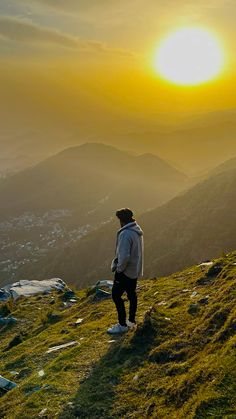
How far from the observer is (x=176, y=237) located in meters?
107

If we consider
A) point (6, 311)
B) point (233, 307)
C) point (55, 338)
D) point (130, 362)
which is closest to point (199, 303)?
point (233, 307)

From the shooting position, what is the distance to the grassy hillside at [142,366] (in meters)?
7.39

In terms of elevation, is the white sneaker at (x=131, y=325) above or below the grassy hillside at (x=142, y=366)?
above

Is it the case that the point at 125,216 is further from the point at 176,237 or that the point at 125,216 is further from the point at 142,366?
the point at 176,237

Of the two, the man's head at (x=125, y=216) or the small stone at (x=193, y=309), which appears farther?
the small stone at (x=193, y=309)

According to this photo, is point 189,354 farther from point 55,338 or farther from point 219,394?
point 55,338

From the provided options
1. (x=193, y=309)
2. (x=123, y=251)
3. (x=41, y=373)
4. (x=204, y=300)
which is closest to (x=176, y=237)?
(x=204, y=300)

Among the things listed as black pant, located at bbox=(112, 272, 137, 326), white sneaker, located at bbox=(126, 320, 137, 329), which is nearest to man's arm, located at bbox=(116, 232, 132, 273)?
black pant, located at bbox=(112, 272, 137, 326)

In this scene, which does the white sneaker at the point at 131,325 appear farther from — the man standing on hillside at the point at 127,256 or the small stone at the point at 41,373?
the small stone at the point at 41,373

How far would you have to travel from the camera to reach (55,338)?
1383 cm

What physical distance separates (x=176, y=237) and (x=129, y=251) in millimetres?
97139

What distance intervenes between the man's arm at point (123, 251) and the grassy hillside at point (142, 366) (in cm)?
139

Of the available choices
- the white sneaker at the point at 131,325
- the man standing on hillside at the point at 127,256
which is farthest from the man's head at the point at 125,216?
the white sneaker at the point at 131,325

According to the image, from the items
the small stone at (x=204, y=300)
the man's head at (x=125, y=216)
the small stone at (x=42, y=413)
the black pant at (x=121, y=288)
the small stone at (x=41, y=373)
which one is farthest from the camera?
the small stone at (x=204, y=300)
